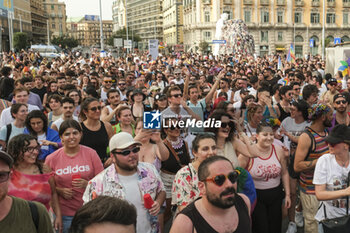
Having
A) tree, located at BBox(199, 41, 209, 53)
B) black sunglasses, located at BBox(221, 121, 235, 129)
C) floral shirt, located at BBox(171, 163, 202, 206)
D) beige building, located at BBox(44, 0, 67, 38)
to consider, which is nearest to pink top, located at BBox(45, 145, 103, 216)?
floral shirt, located at BBox(171, 163, 202, 206)

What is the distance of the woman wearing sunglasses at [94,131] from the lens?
4.97 meters

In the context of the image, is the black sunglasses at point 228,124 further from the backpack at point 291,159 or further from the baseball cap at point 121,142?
the baseball cap at point 121,142

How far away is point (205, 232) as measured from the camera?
2.54 m

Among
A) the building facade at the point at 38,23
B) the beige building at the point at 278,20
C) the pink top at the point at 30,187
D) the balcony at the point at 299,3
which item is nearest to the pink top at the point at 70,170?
the pink top at the point at 30,187

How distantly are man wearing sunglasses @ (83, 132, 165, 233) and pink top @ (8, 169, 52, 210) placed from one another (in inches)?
19.2

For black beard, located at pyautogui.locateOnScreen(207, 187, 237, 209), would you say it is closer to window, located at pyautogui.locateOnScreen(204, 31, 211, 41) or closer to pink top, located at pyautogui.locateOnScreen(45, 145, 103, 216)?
pink top, located at pyautogui.locateOnScreen(45, 145, 103, 216)

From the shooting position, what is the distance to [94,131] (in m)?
5.07

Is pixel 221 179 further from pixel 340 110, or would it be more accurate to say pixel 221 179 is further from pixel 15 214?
pixel 340 110

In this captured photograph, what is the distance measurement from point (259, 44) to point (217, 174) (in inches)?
2747

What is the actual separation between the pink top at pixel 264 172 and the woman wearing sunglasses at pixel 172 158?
32.6 inches

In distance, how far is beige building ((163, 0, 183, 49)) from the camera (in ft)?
301

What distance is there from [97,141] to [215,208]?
2720mm

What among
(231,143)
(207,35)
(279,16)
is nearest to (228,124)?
(231,143)

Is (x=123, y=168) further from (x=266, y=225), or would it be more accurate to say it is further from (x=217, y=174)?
(x=266, y=225)
